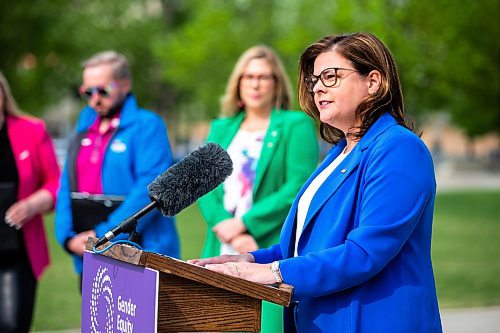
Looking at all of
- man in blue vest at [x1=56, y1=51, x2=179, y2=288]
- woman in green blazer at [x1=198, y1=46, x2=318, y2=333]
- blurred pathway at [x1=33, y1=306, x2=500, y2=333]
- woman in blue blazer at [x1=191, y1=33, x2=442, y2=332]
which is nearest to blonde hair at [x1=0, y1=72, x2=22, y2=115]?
man in blue vest at [x1=56, y1=51, x2=179, y2=288]

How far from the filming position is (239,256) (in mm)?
3291

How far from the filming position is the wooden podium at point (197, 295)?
105 inches

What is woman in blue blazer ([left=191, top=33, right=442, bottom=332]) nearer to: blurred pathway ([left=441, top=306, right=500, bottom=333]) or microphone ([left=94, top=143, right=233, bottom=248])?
microphone ([left=94, top=143, right=233, bottom=248])

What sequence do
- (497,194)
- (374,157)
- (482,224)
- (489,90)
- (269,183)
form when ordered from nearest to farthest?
(374,157) → (269,183) → (482,224) → (489,90) → (497,194)

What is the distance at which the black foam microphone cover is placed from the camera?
292 centimetres

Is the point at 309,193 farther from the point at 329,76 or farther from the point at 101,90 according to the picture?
the point at 101,90

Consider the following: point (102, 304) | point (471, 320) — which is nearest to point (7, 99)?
point (102, 304)

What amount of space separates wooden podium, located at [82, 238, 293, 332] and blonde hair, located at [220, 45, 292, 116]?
3205mm

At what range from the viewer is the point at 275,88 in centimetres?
594

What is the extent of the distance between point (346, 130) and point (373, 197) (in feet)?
1.57

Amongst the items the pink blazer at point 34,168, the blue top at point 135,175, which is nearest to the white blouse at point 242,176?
the blue top at point 135,175

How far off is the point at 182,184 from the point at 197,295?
421 millimetres

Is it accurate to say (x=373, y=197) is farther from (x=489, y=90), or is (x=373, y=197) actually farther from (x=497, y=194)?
(x=497, y=194)

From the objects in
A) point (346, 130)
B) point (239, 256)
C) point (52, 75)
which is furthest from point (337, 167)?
point (52, 75)
